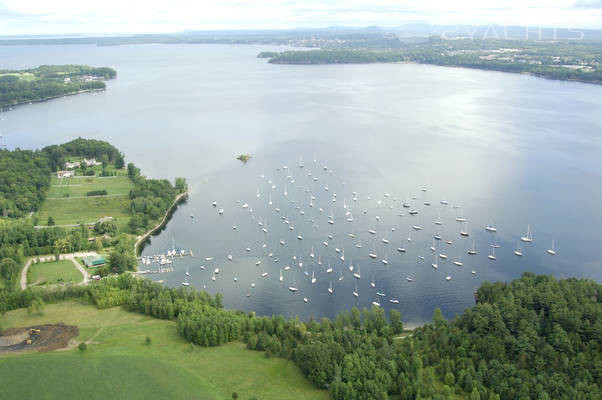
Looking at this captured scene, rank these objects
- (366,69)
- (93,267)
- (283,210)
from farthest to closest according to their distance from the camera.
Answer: (366,69), (283,210), (93,267)

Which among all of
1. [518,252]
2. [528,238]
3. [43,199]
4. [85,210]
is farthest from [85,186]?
[528,238]

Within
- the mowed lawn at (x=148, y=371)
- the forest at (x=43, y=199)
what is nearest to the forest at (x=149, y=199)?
the forest at (x=43, y=199)

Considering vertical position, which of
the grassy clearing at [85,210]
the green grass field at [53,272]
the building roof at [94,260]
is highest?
the grassy clearing at [85,210]

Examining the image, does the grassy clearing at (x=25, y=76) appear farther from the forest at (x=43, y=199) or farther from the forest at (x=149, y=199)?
the forest at (x=149, y=199)

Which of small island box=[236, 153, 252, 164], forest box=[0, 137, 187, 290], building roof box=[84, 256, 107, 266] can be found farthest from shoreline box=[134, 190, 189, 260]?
small island box=[236, 153, 252, 164]

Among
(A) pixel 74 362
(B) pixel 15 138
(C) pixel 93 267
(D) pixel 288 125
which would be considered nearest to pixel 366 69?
(D) pixel 288 125

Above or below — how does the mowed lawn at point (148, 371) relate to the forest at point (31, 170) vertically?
below

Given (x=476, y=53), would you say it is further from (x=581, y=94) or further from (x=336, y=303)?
(x=336, y=303)
